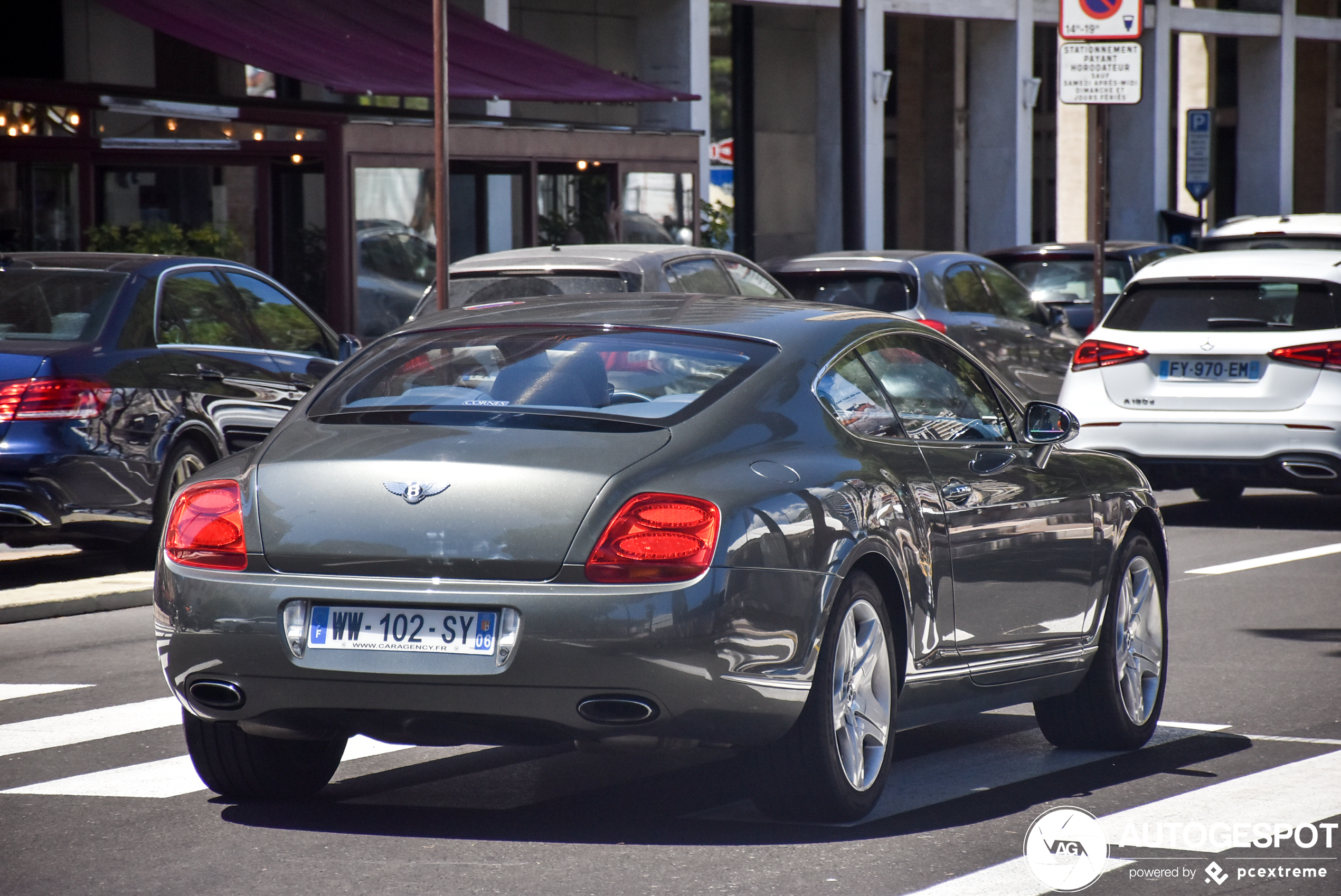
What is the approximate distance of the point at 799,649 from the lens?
5379mm

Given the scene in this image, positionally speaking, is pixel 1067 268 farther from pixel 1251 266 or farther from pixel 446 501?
pixel 446 501

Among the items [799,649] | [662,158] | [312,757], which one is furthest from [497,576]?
[662,158]

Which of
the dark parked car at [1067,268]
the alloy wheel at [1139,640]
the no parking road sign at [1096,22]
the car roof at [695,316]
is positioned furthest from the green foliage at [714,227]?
the car roof at [695,316]

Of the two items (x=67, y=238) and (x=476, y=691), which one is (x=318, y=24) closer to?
(x=67, y=238)

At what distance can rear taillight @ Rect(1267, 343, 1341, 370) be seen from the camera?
42.1 feet

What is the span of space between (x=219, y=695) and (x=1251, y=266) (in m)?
9.30

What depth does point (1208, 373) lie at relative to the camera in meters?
13.2

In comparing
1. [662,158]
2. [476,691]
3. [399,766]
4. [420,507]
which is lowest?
[399,766]

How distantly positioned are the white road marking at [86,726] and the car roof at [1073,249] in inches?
528

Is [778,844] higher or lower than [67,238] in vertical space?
lower

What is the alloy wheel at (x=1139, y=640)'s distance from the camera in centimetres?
705

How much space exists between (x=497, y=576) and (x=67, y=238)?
46.7 feet

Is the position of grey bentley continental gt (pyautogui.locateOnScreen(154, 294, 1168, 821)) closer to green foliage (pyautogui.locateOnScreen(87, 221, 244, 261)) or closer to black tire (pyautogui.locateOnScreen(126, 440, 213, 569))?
black tire (pyautogui.locateOnScreen(126, 440, 213, 569))

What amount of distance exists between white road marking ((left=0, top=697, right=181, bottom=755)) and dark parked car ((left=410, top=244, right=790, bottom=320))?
4738mm
